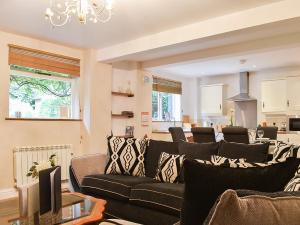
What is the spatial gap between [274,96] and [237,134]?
376 cm

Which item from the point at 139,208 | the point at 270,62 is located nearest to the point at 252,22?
the point at 139,208

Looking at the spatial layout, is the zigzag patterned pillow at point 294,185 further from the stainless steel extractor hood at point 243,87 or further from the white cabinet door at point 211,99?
the white cabinet door at point 211,99

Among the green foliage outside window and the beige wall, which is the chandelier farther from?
the green foliage outside window

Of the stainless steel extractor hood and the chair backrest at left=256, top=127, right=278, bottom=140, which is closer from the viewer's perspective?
the chair backrest at left=256, top=127, right=278, bottom=140

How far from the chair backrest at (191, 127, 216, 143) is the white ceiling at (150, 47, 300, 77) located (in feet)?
5.11

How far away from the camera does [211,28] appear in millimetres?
3613

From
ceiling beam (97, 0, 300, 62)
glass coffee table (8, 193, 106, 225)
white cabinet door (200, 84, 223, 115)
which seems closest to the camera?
glass coffee table (8, 193, 106, 225)

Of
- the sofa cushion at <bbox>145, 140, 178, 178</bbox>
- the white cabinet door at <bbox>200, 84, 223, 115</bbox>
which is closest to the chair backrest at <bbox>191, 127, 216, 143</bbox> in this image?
the sofa cushion at <bbox>145, 140, 178, 178</bbox>

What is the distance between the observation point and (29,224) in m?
1.82

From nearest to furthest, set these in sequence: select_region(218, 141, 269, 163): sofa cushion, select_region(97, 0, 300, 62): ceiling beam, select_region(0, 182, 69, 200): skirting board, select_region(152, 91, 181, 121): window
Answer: select_region(218, 141, 269, 163): sofa cushion
select_region(97, 0, 300, 62): ceiling beam
select_region(0, 182, 69, 200): skirting board
select_region(152, 91, 181, 121): window

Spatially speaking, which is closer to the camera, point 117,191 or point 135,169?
point 117,191

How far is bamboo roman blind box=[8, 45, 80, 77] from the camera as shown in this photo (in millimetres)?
4309

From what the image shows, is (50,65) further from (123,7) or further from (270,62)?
(270,62)

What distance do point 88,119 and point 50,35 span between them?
1.62 meters
